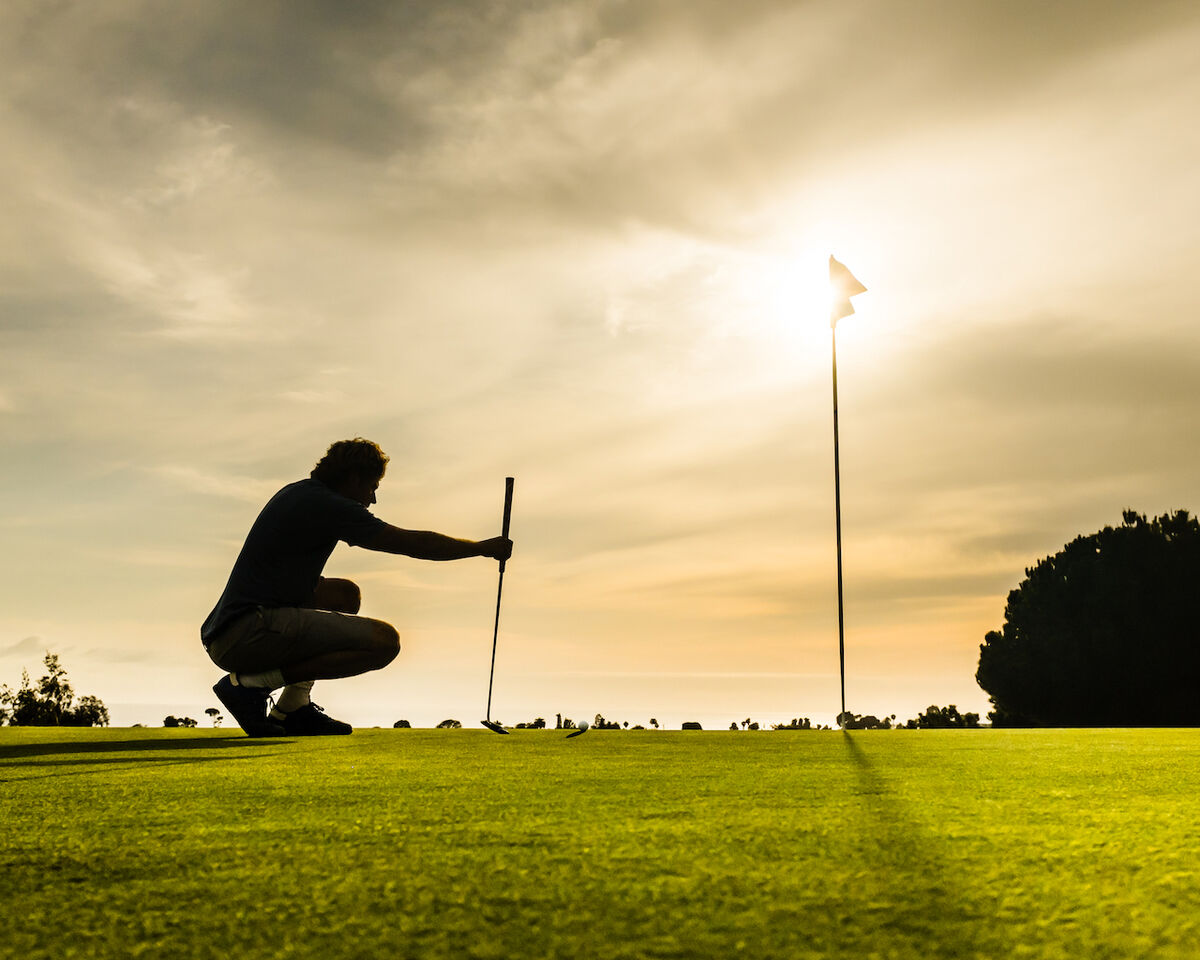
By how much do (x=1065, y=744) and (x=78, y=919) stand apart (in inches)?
287

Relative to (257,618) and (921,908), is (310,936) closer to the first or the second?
(921,908)

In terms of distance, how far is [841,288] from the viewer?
18.4m

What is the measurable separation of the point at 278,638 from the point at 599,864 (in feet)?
17.4

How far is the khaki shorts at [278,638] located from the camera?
7.29m

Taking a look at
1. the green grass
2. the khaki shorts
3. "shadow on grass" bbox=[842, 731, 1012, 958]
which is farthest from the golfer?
"shadow on grass" bbox=[842, 731, 1012, 958]

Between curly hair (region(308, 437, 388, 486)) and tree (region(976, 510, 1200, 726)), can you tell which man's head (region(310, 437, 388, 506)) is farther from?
tree (region(976, 510, 1200, 726))

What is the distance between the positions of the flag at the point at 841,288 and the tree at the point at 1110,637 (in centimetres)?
3029

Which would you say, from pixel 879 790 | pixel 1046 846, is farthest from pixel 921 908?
pixel 879 790

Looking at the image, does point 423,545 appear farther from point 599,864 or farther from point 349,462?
point 599,864

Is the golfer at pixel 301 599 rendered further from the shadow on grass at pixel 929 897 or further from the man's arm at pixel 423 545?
the shadow on grass at pixel 929 897

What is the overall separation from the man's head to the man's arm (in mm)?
527

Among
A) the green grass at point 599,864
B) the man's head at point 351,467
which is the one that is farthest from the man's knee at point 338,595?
the green grass at point 599,864

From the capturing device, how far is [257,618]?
7.25 metres

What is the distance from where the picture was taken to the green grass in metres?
1.99
